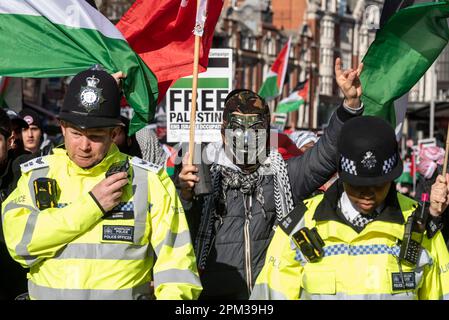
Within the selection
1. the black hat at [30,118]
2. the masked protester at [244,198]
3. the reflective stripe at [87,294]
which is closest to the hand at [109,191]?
the reflective stripe at [87,294]

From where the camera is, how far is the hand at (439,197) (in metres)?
5.01

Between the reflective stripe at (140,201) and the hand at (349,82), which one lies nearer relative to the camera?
the reflective stripe at (140,201)

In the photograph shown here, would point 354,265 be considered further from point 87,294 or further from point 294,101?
point 294,101

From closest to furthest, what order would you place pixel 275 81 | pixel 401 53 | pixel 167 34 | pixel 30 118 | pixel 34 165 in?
pixel 34 165
pixel 401 53
pixel 167 34
pixel 30 118
pixel 275 81

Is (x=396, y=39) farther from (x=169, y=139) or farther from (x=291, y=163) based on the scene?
(x=169, y=139)

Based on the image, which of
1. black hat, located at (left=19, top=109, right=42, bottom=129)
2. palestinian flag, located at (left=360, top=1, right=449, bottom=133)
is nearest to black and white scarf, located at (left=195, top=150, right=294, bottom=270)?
palestinian flag, located at (left=360, top=1, right=449, bottom=133)

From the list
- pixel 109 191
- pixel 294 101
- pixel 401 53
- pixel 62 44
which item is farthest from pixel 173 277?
pixel 294 101

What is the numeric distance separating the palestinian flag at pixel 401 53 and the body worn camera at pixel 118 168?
244cm

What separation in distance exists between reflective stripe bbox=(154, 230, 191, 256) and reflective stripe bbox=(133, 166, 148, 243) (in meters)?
0.11

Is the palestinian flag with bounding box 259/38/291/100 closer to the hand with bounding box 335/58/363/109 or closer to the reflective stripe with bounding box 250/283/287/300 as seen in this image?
the hand with bounding box 335/58/363/109

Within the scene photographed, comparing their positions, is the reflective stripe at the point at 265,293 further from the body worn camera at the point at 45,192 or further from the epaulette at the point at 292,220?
the body worn camera at the point at 45,192

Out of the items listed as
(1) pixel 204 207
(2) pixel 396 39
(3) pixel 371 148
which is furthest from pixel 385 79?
(3) pixel 371 148

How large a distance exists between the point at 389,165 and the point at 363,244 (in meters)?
0.37

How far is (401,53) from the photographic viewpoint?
713 cm
